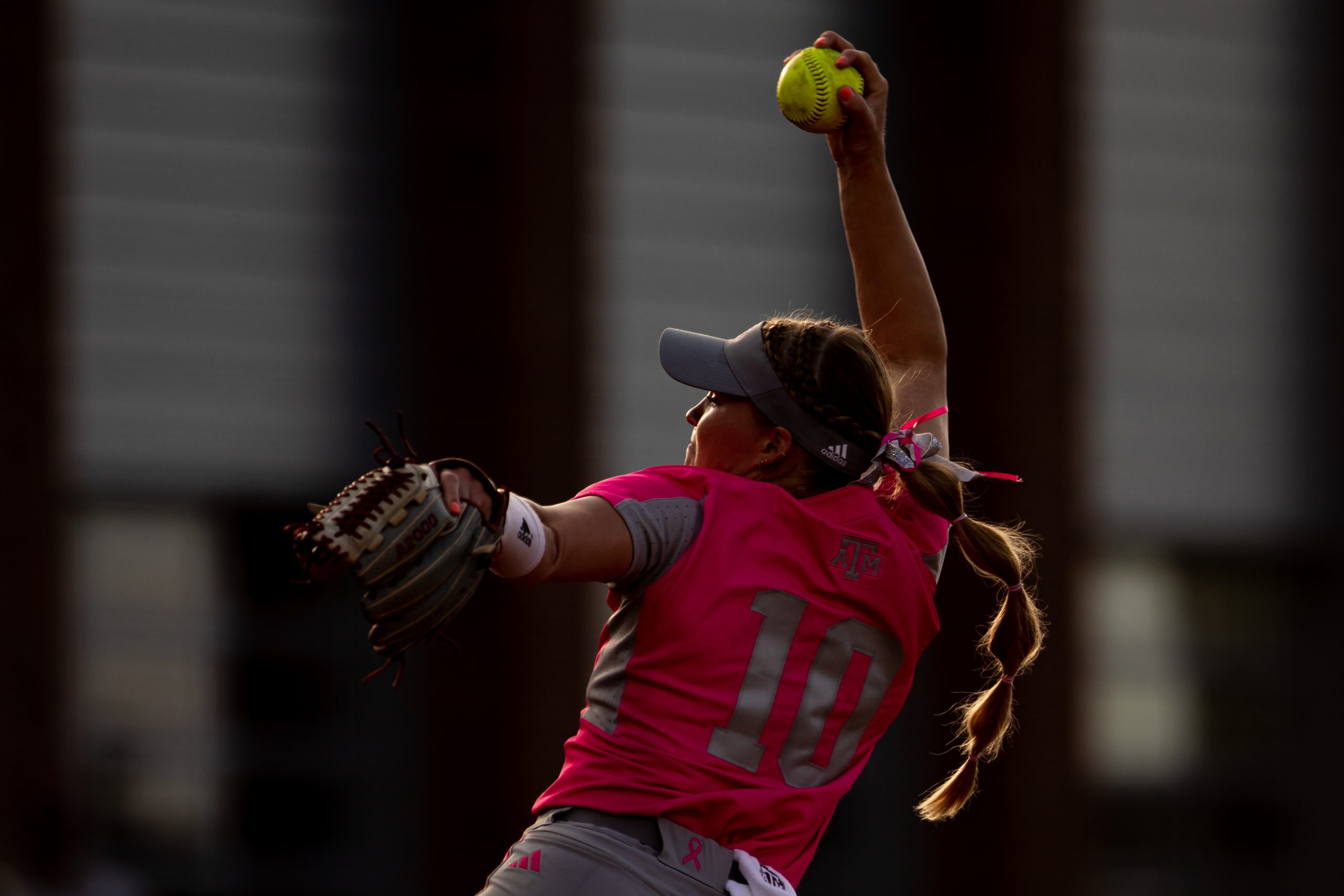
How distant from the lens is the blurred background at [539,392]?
973 cm

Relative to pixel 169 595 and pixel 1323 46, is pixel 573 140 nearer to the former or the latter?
pixel 169 595

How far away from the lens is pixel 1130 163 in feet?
40.5

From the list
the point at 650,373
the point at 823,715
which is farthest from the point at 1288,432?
the point at 823,715

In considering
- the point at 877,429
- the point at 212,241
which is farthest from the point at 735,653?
the point at 212,241

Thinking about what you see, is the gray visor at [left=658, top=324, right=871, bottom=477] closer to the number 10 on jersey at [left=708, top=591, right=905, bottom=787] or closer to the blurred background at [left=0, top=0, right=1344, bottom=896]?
the number 10 on jersey at [left=708, top=591, right=905, bottom=787]

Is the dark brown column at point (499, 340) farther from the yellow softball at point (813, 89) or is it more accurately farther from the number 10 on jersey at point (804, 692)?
the number 10 on jersey at point (804, 692)

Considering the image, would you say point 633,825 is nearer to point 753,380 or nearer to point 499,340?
point 753,380

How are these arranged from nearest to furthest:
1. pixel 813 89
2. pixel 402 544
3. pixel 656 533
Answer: pixel 402 544, pixel 656 533, pixel 813 89

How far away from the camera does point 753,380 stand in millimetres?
2822

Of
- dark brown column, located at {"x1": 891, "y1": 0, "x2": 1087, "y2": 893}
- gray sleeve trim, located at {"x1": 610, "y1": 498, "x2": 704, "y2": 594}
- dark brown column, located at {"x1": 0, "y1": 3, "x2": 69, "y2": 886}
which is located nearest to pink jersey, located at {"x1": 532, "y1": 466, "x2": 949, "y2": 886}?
gray sleeve trim, located at {"x1": 610, "y1": 498, "x2": 704, "y2": 594}

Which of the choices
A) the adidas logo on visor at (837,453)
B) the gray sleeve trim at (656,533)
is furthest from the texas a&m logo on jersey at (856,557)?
the gray sleeve trim at (656,533)

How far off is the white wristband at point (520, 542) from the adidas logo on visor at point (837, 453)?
→ 646 millimetres

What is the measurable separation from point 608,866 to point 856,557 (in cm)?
69

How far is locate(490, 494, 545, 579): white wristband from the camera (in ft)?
7.79
